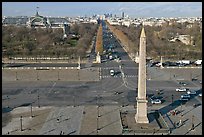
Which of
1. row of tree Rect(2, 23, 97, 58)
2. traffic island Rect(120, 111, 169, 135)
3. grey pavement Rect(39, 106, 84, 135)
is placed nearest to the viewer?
traffic island Rect(120, 111, 169, 135)

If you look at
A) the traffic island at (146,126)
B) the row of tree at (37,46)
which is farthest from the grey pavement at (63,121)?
the row of tree at (37,46)

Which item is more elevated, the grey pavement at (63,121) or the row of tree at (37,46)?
the row of tree at (37,46)

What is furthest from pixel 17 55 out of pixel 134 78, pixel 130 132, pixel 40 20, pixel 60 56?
pixel 40 20

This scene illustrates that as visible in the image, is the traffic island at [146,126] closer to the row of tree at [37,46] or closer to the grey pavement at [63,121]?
the grey pavement at [63,121]

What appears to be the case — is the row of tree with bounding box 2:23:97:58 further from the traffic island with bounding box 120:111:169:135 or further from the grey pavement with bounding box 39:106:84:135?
the traffic island with bounding box 120:111:169:135

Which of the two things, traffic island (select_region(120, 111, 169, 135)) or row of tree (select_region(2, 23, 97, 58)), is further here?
row of tree (select_region(2, 23, 97, 58))

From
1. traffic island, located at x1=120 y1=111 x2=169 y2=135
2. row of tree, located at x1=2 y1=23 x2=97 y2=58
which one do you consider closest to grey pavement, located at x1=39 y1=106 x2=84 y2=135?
traffic island, located at x1=120 y1=111 x2=169 y2=135

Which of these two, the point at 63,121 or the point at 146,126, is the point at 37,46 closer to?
the point at 63,121

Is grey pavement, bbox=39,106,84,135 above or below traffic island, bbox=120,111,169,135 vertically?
below

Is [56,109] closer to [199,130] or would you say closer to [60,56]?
[199,130]
